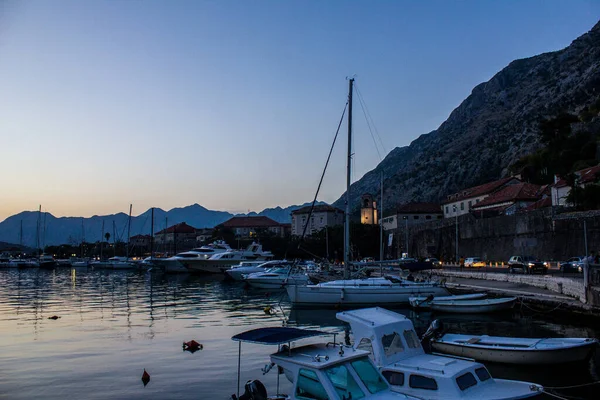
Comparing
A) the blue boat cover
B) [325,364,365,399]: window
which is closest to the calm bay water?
the blue boat cover

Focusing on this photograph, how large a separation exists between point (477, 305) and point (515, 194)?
54096mm

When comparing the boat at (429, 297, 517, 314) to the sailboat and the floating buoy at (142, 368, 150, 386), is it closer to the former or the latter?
the sailboat

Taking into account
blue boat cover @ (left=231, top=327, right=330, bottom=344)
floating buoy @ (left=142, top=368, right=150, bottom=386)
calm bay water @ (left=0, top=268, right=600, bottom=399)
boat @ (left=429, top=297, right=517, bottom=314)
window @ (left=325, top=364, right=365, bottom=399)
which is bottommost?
calm bay water @ (left=0, top=268, right=600, bottom=399)

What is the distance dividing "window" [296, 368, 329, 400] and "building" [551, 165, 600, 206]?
5455 centimetres

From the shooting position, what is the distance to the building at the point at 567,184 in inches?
2238

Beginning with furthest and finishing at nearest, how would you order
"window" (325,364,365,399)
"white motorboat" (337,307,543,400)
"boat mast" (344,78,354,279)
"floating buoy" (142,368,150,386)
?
"boat mast" (344,78,354,279) < "floating buoy" (142,368,150,386) < "white motorboat" (337,307,543,400) < "window" (325,364,365,399)

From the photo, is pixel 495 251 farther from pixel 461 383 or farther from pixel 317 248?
pixel 461 383

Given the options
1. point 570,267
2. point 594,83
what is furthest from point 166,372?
point 594,83

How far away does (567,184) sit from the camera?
59.5 metres

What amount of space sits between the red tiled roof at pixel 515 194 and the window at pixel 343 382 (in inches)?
2905

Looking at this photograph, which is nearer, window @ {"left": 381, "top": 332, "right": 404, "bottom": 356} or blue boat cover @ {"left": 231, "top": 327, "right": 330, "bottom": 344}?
blue boat cover @ {"left": 231, "top": 327, "right": 330, "bottom": 344}

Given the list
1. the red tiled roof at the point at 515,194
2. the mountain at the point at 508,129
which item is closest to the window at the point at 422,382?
the red tiled roof at the point at 515,194

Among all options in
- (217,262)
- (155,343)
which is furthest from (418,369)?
(217,262)

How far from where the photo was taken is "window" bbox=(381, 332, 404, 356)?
13.7m
